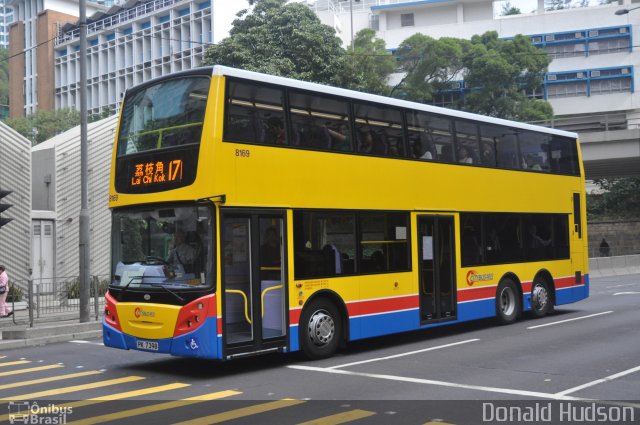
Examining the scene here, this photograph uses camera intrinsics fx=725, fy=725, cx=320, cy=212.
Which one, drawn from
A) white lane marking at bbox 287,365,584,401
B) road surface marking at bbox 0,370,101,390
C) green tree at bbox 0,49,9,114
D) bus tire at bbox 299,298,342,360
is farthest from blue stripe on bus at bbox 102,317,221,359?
green tree at bbox 0,49,9,114

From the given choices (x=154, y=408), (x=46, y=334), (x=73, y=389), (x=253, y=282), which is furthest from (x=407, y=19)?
(x=154, y=408)

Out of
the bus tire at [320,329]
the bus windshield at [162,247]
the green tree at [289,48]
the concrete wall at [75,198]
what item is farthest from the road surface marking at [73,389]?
the green tree at [289,48]

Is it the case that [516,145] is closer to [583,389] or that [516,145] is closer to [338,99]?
[338,99]

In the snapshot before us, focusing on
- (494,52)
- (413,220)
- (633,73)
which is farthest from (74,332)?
(633,73)

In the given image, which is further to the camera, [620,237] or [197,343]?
[620,237]

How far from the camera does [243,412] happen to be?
801cm

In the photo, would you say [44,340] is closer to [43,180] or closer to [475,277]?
[475,277]

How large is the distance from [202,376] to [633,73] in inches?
2575

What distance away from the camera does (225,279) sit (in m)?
10.2

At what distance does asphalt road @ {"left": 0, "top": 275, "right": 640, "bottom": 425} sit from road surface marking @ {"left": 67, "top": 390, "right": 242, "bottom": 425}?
0.02m

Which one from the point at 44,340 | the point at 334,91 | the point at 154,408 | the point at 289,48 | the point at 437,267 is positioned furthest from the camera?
the point at 289,48

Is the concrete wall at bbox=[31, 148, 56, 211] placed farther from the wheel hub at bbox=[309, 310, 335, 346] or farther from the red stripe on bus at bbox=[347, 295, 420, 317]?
the wheel hub at bbox=[309, 310, 335, 346]

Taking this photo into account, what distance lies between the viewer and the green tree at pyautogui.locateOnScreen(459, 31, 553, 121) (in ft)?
174

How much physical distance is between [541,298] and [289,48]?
23951mm
